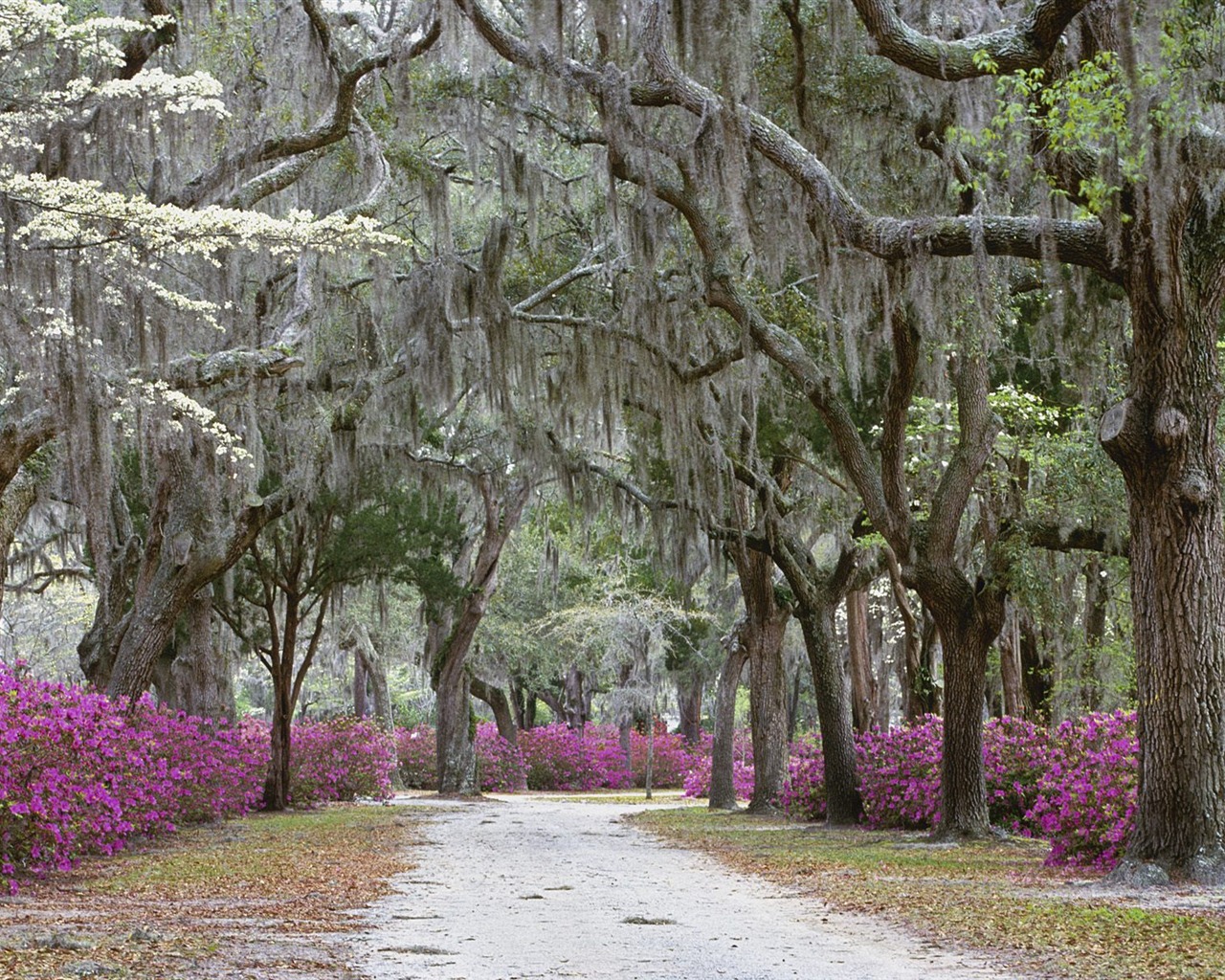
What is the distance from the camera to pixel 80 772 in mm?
9984

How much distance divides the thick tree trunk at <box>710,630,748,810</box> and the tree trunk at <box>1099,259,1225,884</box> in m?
12.0

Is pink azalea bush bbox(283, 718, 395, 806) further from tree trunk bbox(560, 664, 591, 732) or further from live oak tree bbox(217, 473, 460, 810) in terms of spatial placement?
tree trunk bbox(560, 664, 591, 732)

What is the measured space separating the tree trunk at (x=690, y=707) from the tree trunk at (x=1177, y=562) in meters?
30.0

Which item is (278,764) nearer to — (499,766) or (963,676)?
(963,676)

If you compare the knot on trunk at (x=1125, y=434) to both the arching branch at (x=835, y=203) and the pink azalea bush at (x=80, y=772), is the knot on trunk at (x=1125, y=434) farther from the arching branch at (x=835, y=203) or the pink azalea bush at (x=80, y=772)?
the pink azalea bush at (x=80, y=772)

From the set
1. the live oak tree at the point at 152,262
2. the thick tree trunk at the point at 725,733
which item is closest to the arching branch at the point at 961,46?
the live oak tree at the point at 152,262

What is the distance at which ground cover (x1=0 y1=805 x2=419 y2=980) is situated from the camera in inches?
198

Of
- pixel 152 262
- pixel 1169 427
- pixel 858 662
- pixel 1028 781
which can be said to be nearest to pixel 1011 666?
pixel 858 662

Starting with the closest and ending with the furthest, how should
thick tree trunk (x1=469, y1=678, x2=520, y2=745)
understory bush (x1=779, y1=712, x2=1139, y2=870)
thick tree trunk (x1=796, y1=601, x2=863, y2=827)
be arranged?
understory bush (x1=779, y1=712, x2=1139, y2=870) → thick tree trunk (x1=796, y1=601, x2=863, y2=827) → thick tree trunk (x1=469, y1=678, x2=520, y2=745)

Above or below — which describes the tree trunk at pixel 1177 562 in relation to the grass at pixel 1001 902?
above

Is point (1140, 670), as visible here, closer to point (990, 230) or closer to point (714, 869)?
point (990, 230)

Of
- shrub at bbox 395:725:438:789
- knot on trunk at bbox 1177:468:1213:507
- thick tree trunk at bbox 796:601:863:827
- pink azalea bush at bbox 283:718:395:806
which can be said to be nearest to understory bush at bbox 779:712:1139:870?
thick tree trunk at bbox 796:601:863:827

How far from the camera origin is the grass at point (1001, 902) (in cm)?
564

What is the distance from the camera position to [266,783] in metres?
19.5
